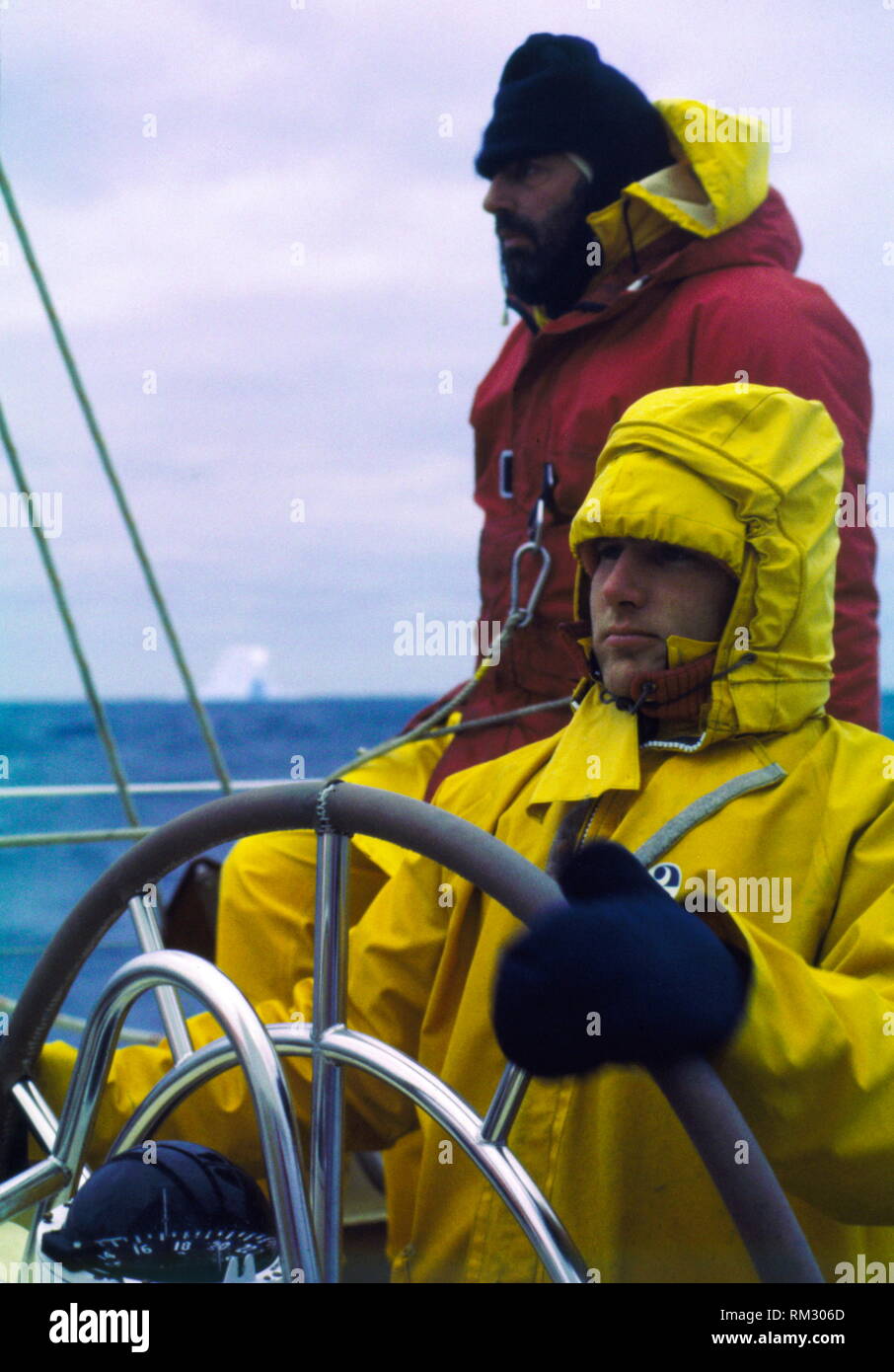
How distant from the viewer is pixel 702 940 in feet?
2.61

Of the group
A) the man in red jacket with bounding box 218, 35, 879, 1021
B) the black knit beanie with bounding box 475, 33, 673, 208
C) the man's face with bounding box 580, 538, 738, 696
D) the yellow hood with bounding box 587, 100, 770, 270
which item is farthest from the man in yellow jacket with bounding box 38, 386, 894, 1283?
the black knit beanie with bounding box 475, 33, 673, 208

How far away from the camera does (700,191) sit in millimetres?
1776

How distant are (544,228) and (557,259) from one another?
44 mm

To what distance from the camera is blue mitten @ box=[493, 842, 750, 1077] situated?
0.74 metres

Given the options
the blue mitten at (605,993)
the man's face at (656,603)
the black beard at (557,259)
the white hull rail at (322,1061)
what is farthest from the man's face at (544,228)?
the blue mitten at (605,993)

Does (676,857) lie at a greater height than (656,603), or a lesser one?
lesser

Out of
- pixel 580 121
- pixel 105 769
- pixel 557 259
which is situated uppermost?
pixel 580 121

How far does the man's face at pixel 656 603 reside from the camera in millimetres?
1229

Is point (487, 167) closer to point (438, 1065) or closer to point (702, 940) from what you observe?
point (438, 1065)

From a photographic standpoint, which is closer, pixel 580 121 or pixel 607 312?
pixel 607 312

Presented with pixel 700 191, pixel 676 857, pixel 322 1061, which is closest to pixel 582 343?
pixel 700 191

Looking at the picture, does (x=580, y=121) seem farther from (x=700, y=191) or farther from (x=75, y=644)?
(x=75, y=644)

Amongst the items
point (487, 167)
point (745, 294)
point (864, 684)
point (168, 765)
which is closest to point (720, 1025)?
point (864, 684)
